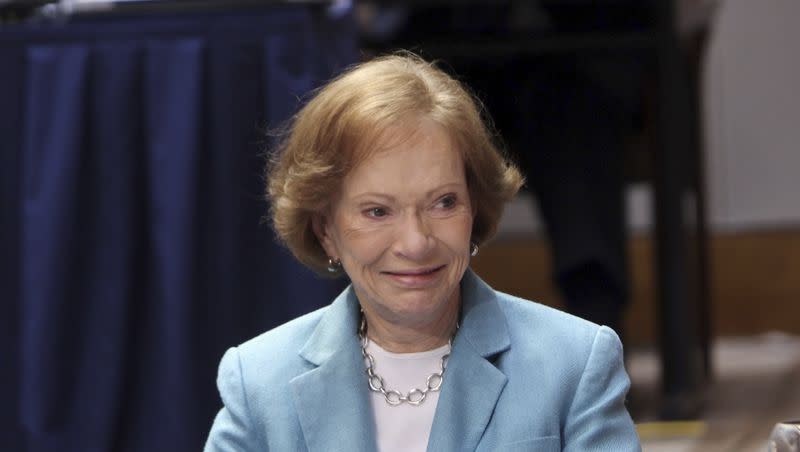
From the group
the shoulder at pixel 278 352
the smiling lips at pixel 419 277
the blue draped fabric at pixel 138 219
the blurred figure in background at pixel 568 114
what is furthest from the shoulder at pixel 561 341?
the blurred figure in background at pixel 568 114

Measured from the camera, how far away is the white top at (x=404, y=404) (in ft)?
5.04

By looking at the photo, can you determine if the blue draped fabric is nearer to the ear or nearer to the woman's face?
the ear

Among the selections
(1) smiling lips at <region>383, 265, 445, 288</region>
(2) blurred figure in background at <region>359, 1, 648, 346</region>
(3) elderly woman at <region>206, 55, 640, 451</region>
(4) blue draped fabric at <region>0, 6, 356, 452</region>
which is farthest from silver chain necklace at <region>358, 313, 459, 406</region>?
(2) blurred figure in background at <region>359, 1, 648, 346</region>

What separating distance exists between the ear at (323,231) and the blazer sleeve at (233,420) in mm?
170

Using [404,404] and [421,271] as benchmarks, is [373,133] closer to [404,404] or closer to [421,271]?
[421,271]

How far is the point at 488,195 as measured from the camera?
1580 mm

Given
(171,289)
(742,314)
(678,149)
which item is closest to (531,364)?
(171,289)

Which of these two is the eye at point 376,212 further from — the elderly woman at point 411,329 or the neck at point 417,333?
the neck at point 417,333

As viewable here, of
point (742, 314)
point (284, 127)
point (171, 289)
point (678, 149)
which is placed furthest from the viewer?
point (742, 314)

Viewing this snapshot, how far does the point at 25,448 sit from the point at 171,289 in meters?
0.38

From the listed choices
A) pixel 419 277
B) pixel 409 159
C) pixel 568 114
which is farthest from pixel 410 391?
pixel 568 114

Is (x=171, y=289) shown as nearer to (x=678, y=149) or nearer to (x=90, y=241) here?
(x=90, y=241)

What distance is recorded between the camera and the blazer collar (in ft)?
4.91

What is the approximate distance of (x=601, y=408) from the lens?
146 centimetres
